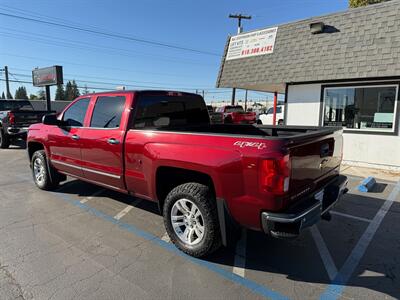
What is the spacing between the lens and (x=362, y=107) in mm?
8484

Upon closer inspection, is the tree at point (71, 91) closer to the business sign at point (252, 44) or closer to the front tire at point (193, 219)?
the business sign at point (252, 44)

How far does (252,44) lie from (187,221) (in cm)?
847

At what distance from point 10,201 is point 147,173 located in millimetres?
3327

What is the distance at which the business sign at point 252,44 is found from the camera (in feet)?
32.6

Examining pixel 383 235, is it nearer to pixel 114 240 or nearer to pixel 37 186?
pixel 114 240

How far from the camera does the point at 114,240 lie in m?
3.91

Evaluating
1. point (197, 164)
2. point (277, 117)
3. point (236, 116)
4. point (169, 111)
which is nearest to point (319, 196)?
point (197, 164)

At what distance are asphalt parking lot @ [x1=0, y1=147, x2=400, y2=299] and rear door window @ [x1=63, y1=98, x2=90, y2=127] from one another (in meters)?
1.46

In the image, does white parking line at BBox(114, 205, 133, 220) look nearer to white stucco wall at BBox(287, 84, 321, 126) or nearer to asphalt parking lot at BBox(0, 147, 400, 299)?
asphalt parking lot at BBox(0, 147, 400, 299)

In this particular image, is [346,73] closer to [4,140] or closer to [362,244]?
[362,244]

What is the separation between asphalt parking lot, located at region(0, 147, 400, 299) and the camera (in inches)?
113

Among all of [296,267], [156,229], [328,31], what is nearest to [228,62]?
[328,31]

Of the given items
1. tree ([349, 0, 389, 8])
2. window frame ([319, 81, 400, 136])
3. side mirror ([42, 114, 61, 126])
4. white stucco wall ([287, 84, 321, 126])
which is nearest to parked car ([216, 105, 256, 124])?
tree ([349, 0, 389, 8])

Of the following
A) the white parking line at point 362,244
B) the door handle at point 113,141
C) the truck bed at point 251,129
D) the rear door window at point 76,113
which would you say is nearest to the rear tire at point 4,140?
the rear door window at point 76,113
